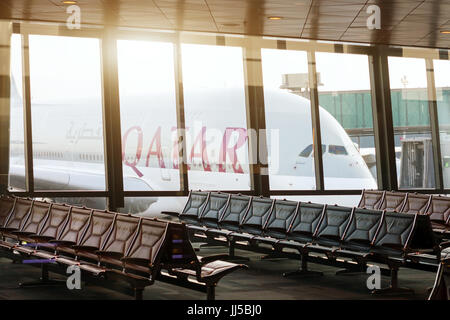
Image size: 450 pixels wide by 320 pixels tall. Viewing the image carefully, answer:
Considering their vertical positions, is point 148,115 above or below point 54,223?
above

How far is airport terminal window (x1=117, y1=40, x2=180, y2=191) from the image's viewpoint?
10.7 metres

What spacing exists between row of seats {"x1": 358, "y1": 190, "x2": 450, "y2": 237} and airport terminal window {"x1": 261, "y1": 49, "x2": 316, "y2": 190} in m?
2.04

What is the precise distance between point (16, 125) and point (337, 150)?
541 cm

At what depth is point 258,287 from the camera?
6824 millimetres

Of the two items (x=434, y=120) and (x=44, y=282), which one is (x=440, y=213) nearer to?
(x=434, y=120)

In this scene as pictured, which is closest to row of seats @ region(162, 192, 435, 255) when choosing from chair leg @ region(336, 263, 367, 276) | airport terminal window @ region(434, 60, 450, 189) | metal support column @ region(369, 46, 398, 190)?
chair leg @ region(336, 263, 367, 276)

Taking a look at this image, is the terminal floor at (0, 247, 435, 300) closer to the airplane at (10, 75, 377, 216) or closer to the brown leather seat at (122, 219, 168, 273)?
the brown leather seat at (122, 219, 168, 273)

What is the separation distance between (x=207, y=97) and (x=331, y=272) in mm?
4554

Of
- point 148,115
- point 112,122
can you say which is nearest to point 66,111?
point 112,122

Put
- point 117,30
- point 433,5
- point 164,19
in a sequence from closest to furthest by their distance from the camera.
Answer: point 433,5 < point 164,19 < point 117,30

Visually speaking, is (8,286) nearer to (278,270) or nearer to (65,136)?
(278,270)

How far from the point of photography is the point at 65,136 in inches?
419
